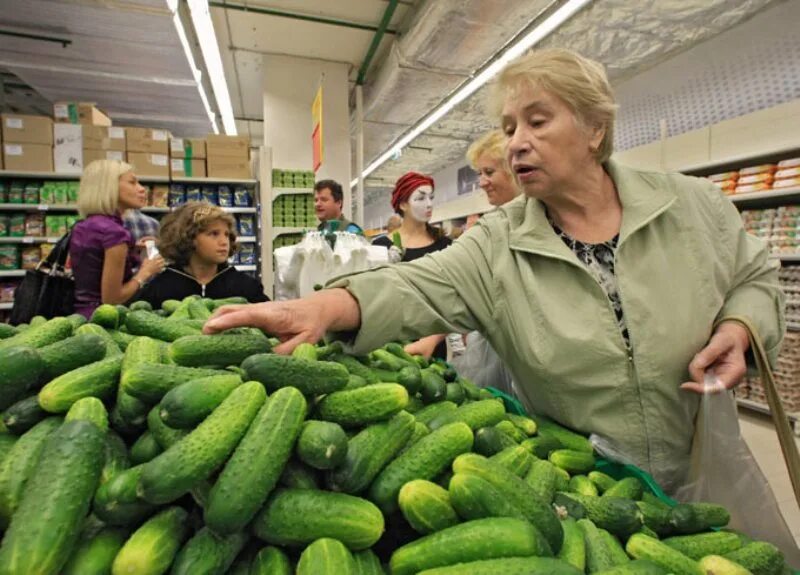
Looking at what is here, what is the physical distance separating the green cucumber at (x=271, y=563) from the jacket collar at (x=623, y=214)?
0.89 metres

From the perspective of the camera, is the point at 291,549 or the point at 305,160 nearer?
Result: the point at 291,549

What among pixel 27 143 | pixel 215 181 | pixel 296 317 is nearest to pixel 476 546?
pixel 296 317

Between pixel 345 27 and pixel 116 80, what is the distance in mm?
3298

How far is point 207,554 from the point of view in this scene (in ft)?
2.01

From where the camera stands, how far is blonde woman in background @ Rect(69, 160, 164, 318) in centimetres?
267

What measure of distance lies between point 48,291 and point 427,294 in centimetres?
245

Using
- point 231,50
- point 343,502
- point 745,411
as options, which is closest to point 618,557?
point 343,502

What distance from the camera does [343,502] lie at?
69cm

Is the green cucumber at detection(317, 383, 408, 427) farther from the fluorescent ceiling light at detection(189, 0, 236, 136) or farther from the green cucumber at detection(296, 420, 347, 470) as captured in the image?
the fluorescent ceiling light at detection(189, 0, 236, 136)

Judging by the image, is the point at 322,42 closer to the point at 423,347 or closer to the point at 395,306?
the point at 423,347

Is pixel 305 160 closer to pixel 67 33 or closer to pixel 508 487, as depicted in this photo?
pixel 67 33

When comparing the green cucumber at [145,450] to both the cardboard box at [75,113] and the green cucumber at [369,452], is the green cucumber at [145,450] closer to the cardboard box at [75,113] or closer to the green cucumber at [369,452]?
the green cucumber at [369,452]

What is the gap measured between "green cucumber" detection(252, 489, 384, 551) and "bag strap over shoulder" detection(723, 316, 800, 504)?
88 centimetres

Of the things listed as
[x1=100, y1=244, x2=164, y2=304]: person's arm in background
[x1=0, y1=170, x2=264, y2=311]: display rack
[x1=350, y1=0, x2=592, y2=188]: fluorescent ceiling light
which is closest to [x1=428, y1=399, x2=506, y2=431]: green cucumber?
[x1=350, y1=0, x2=592, y2=188]: fluorescent ceiling light
